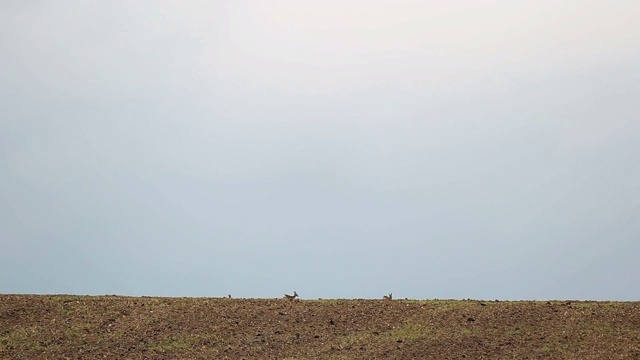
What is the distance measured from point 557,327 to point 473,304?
269 centimetres

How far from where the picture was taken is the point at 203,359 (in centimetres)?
2234

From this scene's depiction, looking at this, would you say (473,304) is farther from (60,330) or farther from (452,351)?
(60,330)

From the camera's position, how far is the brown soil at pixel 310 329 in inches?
890

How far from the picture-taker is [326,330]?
24.0 meters

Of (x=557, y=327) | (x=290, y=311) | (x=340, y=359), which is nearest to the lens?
(x=340, y=359)

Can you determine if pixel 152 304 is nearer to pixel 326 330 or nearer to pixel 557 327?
pixel 326 330

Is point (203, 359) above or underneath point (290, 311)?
underneath

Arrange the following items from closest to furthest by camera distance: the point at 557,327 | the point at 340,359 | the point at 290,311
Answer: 1. the point at 340,359
2. the point at 557,327
3. the point at 290,311

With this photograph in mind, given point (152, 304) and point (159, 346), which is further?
point (152, 304)

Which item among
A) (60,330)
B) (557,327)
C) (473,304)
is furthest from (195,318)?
(557,327)

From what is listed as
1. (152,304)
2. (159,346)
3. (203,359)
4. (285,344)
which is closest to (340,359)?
(285,344)

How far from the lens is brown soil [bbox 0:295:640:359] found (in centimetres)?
2261

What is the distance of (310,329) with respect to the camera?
79.2 feet

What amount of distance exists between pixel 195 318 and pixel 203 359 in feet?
8.81
